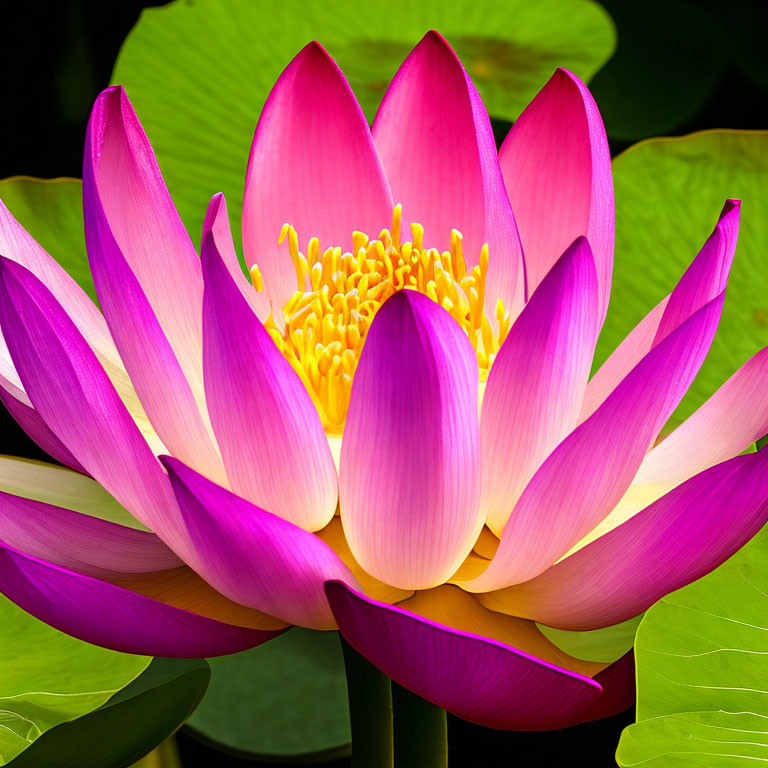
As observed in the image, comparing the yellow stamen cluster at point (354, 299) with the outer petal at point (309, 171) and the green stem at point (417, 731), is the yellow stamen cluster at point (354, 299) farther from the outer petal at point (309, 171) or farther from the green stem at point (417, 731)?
the green stem at point (417, 731)

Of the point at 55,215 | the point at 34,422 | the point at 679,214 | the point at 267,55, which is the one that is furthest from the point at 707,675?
the point at 267,55

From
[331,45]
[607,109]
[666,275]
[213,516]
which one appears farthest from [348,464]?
[607,109]

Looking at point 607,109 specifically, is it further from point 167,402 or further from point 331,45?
point 167,402

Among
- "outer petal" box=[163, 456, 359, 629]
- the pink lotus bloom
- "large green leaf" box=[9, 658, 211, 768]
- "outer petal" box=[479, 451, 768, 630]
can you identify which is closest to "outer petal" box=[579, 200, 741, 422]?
the pink lotus bloom

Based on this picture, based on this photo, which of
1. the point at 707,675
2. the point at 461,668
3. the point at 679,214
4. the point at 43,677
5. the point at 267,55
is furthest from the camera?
the point at 267,55

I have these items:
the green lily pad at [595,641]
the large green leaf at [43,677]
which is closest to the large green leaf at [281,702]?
the large green leaf at [43,677]

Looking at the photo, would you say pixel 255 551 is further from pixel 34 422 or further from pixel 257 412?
pixel 34 422
